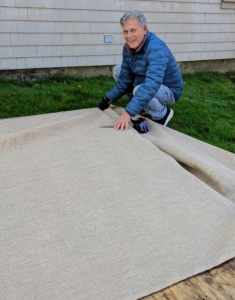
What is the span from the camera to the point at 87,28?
191 inches

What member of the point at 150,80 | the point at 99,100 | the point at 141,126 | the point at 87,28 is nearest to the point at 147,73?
the point at 150,80

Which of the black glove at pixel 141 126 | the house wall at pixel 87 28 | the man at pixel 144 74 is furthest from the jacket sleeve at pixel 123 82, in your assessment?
the house wall at pixel 87 28

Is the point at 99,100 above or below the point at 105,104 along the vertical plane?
below

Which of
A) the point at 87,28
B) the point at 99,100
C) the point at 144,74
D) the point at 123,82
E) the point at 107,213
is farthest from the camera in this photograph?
the point at 87,28

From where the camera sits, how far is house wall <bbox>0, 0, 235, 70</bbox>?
443cm

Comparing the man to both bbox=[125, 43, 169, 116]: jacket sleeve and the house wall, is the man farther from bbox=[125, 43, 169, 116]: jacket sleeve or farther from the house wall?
the house wall

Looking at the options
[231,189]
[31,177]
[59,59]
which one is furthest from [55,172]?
[59,59]

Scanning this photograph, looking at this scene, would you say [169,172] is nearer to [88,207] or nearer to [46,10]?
[88,207]

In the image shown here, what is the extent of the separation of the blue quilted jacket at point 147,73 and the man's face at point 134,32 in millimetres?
67

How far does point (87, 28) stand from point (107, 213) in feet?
11.8

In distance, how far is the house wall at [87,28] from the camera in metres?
4.43

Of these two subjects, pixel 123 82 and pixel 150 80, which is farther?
pixel 123 82

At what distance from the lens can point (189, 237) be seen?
5.85 feet

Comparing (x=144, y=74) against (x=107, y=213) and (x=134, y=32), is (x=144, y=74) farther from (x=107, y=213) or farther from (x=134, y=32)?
→ (x=107, y=213)
